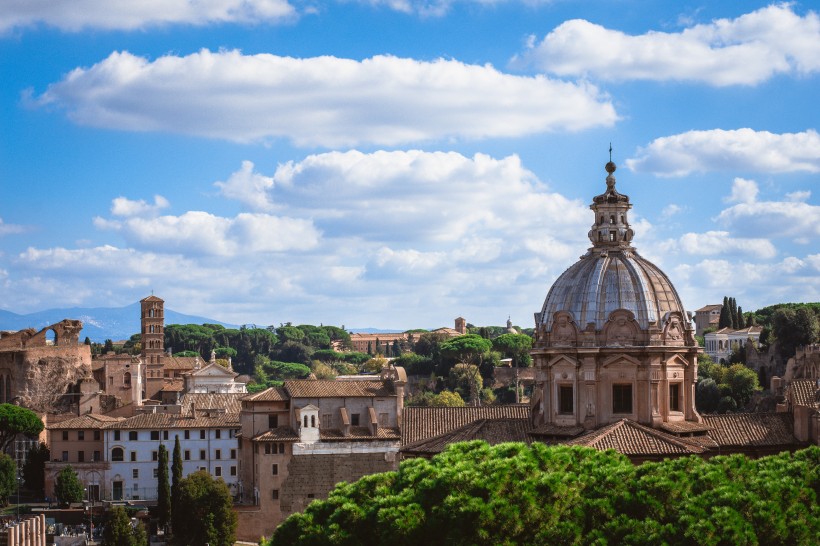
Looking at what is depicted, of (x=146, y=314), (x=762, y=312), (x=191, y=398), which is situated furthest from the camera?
(x=762, y=312)

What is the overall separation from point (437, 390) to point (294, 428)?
57.5 meters

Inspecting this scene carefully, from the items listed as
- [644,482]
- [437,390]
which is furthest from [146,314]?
[644,482]

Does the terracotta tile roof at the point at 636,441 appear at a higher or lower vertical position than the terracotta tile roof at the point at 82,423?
higher

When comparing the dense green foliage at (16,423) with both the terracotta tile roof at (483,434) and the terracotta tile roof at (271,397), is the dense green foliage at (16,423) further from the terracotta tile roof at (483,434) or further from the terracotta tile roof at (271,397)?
the terracotta tile roof at (483,434)

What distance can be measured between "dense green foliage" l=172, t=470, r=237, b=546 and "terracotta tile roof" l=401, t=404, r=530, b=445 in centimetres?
717

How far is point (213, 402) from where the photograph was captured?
73.1 metres

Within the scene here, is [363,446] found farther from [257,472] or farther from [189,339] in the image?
[189,339]

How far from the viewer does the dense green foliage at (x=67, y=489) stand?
2429 inches

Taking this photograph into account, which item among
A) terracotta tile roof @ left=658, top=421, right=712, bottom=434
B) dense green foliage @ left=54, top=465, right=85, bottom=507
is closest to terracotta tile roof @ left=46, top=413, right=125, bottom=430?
dense green foliage @ left=54, top=465, right=85, bottom=507

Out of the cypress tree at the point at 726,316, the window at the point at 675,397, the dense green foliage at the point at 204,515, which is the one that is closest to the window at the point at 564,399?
the window at the point at 675,397

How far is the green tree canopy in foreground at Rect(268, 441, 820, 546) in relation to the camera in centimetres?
2511

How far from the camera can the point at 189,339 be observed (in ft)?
495

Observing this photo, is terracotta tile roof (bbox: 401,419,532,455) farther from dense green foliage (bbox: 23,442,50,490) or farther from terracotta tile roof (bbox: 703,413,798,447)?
dense green foliage (bbox: 23,442,50,490)

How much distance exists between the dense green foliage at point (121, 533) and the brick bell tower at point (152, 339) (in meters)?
49.3
